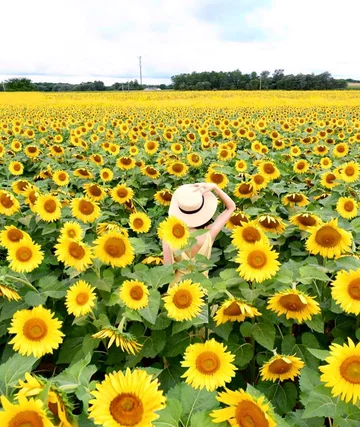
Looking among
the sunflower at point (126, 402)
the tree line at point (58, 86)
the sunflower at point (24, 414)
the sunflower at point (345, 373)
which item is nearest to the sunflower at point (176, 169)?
the sunflower at point (345, 373)

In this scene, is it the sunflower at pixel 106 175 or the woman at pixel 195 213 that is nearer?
the woman at pixel 195 213

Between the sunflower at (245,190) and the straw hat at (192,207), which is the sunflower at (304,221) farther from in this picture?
the sunflower at (245,190)

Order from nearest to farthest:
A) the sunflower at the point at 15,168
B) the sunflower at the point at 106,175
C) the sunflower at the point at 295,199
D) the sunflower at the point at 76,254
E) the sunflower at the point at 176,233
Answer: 1. the sunflower at the point at 76,254
2. the sunflower at the point at 176,233
3. the sunflower at the point at 295,199
4. the sunflower at the point at 106,175
5. the sunflower at the point at 15,168

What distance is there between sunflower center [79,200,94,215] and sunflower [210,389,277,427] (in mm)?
2108

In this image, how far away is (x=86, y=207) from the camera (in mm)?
3061

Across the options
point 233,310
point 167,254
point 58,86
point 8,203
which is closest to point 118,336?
point 233,310

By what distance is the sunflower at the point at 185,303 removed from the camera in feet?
6.15

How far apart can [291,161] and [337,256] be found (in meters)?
4.26

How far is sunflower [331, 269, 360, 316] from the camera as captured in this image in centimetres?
177

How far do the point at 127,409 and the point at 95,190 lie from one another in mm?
2872

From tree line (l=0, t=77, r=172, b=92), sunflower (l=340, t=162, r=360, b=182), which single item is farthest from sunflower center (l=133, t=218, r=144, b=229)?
tree line (l=0, t=77, r=172, b=92)

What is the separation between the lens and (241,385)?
216 cm

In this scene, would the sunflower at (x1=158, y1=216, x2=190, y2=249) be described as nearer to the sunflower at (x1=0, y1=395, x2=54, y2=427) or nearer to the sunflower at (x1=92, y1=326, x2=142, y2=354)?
the sunflower at (x1=92, y1=326, x2=142, y2=354)

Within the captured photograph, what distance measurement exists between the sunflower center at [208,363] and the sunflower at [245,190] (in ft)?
8.52
